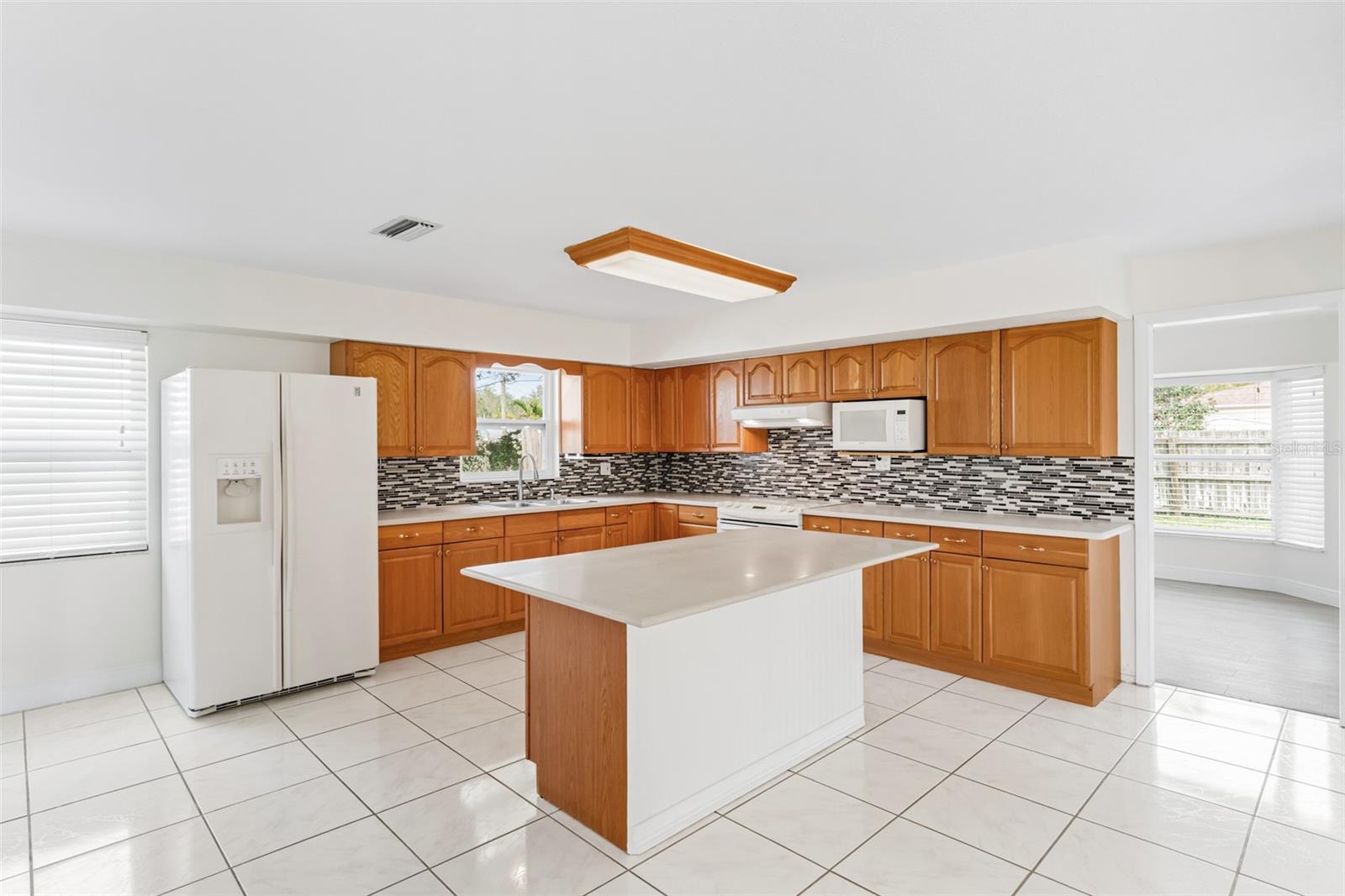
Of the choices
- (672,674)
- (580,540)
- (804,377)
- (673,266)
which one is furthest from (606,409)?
(672,674)

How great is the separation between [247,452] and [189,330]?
3.32ft

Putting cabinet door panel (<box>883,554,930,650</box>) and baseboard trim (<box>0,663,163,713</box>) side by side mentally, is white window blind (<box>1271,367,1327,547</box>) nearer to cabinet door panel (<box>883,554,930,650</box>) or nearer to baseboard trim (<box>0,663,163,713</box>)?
cabinet door panel (<box>883,554,930,650</box>)

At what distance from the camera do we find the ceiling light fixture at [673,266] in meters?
2.92

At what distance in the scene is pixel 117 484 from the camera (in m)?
3.98

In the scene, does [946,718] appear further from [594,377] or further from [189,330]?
[189,330]

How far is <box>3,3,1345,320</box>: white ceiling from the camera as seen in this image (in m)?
1.74

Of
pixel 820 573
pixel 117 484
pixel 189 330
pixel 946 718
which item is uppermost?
pixel 189 330

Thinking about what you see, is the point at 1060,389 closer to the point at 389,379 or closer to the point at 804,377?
the point at 804,377

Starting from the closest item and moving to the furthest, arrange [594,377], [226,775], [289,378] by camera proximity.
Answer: [226,775], [289,378], [594,377]

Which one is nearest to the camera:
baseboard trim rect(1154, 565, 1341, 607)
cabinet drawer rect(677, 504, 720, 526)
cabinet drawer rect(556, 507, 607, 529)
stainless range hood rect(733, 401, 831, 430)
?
stainless range hood rect(733, 401, 831, 430)

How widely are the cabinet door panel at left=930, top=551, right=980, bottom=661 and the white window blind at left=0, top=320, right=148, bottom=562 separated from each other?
4.64 meters

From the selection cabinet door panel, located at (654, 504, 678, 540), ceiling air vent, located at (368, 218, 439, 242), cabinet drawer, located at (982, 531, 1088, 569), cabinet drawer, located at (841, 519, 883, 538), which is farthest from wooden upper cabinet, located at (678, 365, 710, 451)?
ceiling air vent, located at (368, 218, 439, 242)

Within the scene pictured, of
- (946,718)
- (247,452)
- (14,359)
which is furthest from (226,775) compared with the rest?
(946,718)

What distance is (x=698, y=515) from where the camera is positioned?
566cm
